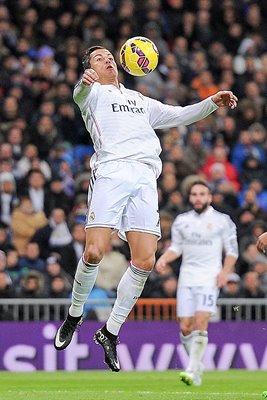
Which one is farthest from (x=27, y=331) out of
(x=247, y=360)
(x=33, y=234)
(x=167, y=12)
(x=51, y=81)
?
(x=167, y=12)

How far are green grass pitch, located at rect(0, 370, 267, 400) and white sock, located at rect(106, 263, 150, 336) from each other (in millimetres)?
1063

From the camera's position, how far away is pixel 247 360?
19453 mm

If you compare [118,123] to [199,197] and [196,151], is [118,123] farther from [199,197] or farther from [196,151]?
[196,151]

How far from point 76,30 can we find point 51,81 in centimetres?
188

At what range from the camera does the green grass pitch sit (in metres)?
13.2

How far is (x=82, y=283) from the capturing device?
12.0m

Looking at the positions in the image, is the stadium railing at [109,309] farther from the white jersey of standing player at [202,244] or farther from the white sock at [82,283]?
the white sock at [82,283]

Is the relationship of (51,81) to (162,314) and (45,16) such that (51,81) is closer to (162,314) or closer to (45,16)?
(45,16)

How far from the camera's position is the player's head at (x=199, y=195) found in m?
16.6

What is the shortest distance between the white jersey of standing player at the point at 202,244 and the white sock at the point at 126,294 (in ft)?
14.5

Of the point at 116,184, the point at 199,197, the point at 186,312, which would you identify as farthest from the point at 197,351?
the point at 116,184

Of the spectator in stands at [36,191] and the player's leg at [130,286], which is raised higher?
the spectator in stands at [36,191]

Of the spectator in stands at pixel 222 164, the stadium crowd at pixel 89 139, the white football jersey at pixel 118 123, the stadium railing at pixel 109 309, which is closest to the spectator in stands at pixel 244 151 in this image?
the stadium crowd at pixel 89 139

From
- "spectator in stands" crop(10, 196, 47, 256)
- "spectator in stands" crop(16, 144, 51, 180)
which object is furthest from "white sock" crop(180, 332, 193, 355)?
"spectator in stands" crop(16, 144, 51, 180)
